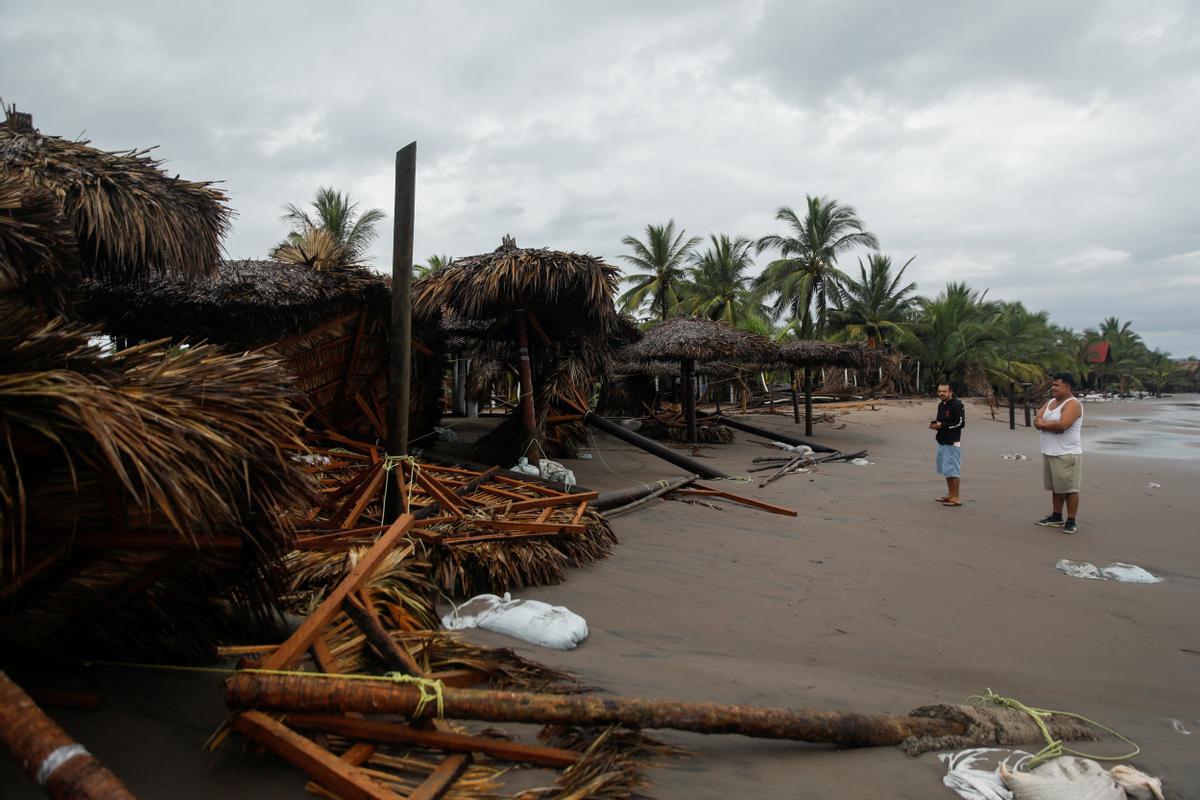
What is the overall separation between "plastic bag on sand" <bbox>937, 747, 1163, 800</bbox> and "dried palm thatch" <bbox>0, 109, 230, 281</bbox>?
233 inches

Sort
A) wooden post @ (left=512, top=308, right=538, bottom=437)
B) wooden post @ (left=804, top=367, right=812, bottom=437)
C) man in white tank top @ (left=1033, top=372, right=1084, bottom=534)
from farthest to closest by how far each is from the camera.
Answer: wooden post @ (left=804, top=367, right=812, bottom=437), wooden post @ (left=512, top=308, right=538, bottom=437), man in white tank top @ (left=1033, top=372, right=1084, bottom=534)

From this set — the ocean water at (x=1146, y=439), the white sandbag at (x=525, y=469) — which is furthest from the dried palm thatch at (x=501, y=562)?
the ocean water at (x=1146, y=439)

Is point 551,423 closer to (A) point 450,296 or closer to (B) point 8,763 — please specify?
(A) point 450,296

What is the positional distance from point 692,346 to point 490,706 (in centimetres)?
1084

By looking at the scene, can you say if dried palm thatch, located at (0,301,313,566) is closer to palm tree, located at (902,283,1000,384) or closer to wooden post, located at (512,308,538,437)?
wooden post, located at (512,308,538,437)

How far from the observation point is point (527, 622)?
326cm

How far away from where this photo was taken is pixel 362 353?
8430 mm

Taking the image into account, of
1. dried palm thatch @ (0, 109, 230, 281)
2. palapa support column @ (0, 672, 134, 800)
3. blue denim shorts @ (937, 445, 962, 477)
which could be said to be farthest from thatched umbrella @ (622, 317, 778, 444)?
palapa support column @ (0, 672, 134, 800)

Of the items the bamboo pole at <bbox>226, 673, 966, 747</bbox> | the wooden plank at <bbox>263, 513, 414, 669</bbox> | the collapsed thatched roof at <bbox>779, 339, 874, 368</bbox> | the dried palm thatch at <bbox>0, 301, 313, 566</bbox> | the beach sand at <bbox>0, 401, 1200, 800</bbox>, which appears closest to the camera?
the dried palm thatch at <bbox>0, 301, 313, 566</bbox>

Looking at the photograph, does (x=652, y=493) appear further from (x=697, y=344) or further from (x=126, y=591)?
(x=697, y=344)

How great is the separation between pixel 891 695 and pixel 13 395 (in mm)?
3389

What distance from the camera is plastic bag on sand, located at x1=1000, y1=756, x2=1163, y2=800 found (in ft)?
6.37

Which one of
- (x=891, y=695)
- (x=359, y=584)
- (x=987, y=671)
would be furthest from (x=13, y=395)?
(x=987, y=671)

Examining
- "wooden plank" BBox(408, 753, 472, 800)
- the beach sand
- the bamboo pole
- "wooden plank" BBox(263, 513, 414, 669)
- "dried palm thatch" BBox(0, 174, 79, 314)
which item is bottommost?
the beach sand
